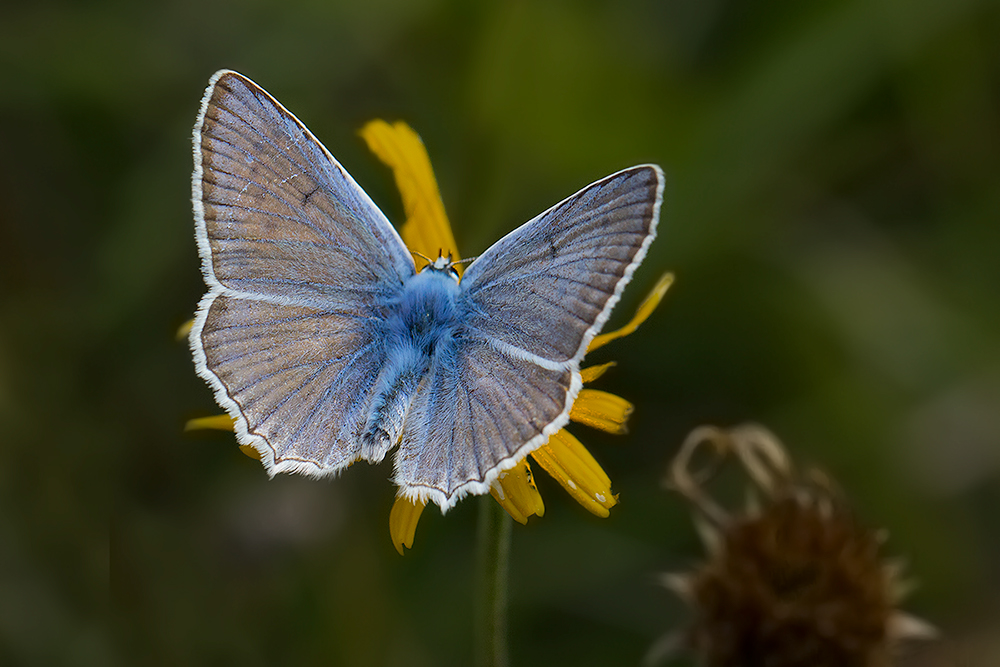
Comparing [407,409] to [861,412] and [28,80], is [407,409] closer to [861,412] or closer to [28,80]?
[861,412]

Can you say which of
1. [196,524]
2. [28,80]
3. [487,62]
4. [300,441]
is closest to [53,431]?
[196,524]

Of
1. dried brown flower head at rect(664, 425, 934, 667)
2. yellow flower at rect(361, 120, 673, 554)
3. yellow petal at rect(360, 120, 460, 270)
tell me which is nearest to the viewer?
yellow flower at rect(361, 120, 673, 554)

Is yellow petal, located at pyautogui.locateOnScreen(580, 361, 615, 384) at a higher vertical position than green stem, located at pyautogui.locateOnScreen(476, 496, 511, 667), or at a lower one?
higher

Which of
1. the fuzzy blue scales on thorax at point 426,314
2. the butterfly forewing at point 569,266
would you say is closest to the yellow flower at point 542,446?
the butterfly forewing at point 569,266

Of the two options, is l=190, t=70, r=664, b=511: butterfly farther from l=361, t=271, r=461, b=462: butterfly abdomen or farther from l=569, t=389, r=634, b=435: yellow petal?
l=569, t=389, r=634, b=435: yellow petal

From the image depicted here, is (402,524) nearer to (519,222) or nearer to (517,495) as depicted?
(517,495)

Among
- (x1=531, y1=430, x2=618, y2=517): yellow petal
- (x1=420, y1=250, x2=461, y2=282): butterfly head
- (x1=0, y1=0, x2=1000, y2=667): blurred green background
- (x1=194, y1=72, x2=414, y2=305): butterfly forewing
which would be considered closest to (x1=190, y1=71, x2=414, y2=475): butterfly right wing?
(x1=194, y1=72, x2=414, y2=305): butterfly forewing
